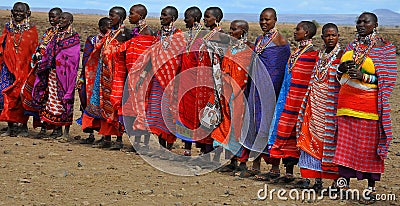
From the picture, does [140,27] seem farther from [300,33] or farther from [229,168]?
[300,33]

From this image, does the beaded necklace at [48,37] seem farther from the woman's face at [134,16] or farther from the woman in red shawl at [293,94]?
the woman in red shawl at [293,94]

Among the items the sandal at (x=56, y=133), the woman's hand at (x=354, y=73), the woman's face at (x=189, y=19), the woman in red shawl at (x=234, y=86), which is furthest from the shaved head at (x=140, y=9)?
the woman's hand at (x=354, y=73)

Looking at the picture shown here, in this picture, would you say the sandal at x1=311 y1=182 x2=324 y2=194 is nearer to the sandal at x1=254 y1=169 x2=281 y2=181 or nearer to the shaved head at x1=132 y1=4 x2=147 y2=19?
the sandal at x1=254 y1=169 x2=281 y2=181

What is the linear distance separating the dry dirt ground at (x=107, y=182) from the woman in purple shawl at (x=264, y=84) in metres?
0.46

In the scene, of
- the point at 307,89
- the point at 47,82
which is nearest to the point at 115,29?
the point at 47,82

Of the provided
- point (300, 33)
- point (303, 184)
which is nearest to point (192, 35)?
point (300, 33)

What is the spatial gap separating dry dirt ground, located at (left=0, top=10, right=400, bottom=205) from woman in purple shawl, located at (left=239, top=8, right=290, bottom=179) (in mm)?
458

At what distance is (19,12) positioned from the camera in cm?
975

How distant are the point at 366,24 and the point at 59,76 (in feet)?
15.1

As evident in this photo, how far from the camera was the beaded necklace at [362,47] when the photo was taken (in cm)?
684

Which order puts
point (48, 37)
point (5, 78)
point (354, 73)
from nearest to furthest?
point (354, 73), point (48, 37), point (5, 78)

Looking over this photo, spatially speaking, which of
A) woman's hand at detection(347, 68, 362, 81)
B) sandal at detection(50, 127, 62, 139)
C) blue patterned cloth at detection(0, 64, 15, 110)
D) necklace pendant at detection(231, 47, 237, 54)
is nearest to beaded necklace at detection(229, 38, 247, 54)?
necklace pendant at detection(231, 47, 237, 54)

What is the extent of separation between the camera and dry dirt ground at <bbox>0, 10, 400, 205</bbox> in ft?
22.1

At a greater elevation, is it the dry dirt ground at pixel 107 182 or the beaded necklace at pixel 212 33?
the beaded necklace at pixel 212 33
